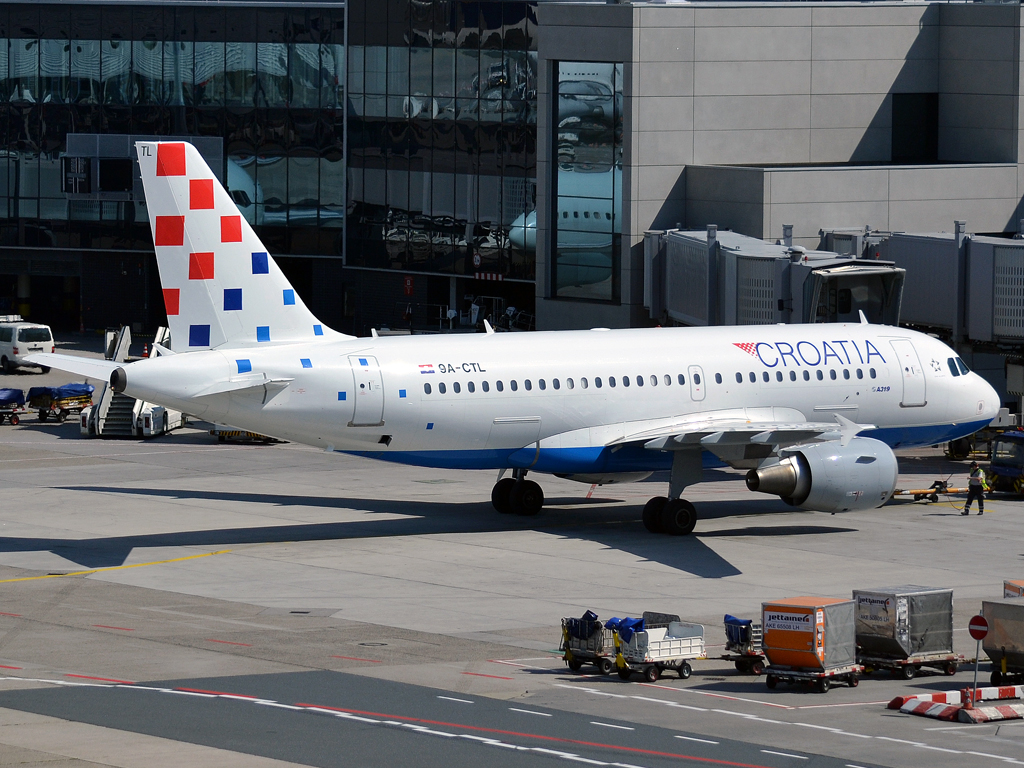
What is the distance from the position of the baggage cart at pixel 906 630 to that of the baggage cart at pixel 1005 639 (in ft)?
3.14

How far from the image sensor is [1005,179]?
7494 centimetres

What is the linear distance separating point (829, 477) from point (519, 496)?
920 centimetres

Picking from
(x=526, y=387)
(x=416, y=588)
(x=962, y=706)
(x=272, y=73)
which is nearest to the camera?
(x=962, y=706)

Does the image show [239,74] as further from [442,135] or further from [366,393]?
[366,393]

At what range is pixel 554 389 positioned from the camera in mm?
44219

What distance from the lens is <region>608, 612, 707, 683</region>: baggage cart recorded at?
29594mm

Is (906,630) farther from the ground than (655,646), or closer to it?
farther from the ground

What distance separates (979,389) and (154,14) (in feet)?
209

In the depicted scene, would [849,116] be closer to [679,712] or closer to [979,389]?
[979,389]

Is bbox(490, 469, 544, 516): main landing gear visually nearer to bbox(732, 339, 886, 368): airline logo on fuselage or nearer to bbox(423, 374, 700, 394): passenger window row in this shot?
bbox(423, 374, 700, 394): passenger window row

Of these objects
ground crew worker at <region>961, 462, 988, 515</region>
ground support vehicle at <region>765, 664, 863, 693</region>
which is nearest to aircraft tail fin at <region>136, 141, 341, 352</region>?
ground support vehicle at <region>765, 664, 863, 693</region>

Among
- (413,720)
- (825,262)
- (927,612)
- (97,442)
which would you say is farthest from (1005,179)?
(413,720)

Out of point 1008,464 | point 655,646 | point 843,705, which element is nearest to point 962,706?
point 843,705

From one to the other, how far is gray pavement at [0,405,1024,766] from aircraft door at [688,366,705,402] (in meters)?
3.62
